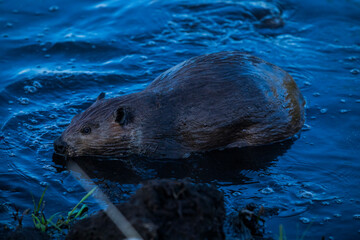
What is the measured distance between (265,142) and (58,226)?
295cm

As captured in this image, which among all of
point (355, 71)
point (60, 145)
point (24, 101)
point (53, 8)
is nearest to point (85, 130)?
point (60, 145)

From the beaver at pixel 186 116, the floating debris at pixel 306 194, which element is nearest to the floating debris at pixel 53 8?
the beaver at pixel 186 116

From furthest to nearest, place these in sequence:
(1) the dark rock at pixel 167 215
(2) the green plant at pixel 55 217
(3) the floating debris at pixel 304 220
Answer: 1. (3) the floating debris at pixel 304 220
2. (2) the green plant at pixel 55 217
3. (1) the dark rock at pixel 167 215

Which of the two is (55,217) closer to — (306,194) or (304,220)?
(304,220)

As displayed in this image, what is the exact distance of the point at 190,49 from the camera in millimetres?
8789

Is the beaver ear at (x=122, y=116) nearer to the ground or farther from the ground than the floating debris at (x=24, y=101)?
nearer to the ground

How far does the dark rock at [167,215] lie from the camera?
347cm

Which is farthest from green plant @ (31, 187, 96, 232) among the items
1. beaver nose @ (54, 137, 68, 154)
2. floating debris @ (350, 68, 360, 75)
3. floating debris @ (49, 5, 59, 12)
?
floating debris @ (49, 5, 59, 12)

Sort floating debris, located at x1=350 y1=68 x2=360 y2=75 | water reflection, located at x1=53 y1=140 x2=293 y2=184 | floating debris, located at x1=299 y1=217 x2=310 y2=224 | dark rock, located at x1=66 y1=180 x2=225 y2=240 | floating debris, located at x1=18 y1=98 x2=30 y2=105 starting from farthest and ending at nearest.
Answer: floating debris, located at x1=350 y1=68 x2=360 y2=75 < floating debris, located at x1=18 y1=98 x2=30 y2=105 < water reflection, located at x1=53 y1=140 x2=293 y2=184 < floating debris, located at x1=299 y1=217 x2=310 y2=224 < dark rock, located at x1=66 y1=180 x2=225 y2=240

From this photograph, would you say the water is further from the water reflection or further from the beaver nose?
the beaver nose

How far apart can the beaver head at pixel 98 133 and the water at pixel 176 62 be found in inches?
9.2

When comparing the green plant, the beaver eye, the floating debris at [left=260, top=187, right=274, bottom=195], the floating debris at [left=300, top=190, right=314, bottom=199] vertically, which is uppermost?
the beaver eye

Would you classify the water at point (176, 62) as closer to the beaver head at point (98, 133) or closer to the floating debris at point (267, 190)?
the floating debris at point (267, 190)

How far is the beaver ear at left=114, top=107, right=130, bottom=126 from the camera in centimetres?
571
